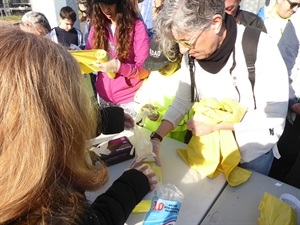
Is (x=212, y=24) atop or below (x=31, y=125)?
atop

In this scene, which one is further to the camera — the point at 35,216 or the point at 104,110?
the point at 104,110

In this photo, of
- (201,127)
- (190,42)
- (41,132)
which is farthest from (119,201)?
(190,42)

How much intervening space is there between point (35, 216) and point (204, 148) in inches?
33.8

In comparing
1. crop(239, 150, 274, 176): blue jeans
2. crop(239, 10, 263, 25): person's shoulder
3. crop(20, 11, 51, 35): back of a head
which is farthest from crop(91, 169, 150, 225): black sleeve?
crop(20, 11, 51, 35): back of a head

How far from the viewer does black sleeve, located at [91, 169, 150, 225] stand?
0.82 meters

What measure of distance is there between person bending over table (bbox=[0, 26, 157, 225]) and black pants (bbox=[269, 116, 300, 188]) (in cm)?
148

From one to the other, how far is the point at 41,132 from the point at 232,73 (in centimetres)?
97

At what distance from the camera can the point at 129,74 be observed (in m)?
1.96

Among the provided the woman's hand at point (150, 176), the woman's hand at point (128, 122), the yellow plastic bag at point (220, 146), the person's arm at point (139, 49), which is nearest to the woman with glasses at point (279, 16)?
the person's arm at point (139, 49)

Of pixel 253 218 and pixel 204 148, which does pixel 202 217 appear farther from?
pixel 204 148

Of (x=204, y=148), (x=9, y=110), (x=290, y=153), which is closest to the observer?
(x=9, y=110)

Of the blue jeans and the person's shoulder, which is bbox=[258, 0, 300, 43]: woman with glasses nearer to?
the person's shoulder

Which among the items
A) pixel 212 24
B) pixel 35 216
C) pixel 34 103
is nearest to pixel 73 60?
pixel 34 103

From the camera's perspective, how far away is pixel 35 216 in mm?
641
